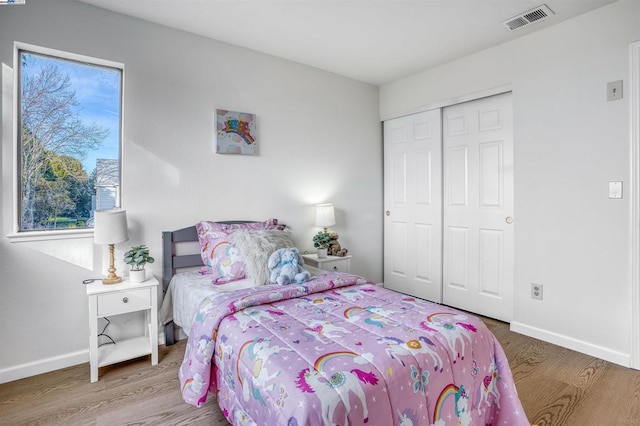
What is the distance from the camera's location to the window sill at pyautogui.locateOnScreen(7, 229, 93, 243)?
7.30ft

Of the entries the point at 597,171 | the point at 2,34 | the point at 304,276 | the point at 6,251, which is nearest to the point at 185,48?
the point at 2,34

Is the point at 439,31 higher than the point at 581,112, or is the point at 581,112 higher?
the point at 439,31

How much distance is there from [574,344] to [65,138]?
4126 millimetres

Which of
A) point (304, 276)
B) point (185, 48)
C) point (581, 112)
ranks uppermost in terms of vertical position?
point (185, 48)

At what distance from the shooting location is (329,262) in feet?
11.0

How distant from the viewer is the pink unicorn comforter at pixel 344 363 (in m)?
1.21

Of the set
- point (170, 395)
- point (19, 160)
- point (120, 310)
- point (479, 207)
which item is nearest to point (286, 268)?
point (170, 395)

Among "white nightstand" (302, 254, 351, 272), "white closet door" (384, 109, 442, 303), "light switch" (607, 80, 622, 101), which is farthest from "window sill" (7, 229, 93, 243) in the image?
"light switch" (607, 80, 622, 101)

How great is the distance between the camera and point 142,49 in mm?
2660

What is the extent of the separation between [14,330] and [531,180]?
3996mm

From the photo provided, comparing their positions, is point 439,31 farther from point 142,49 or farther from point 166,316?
point 166,316

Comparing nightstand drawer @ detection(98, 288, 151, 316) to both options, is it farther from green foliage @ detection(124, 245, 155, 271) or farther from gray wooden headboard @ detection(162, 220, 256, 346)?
gray wooden headboard @ detection(162, 220, 256, 346)

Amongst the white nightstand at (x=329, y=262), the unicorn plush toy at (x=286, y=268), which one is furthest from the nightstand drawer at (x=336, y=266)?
the unicorn plush toy at (x=286, y=268)

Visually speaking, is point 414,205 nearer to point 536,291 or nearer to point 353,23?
point 536,291
